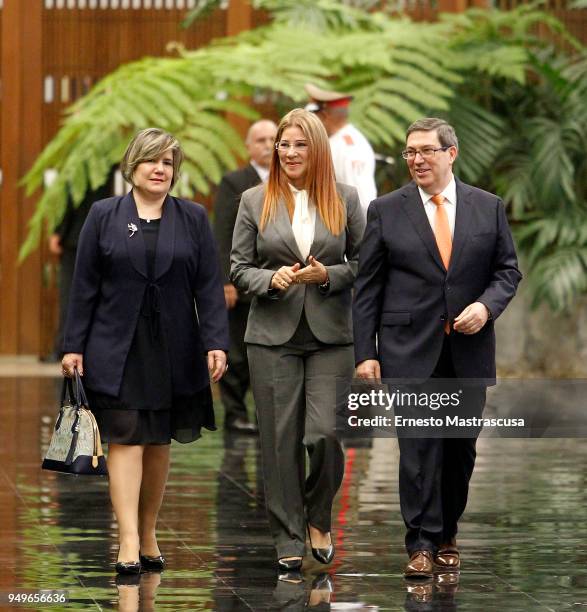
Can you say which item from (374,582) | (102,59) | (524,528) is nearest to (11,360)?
(102,59)

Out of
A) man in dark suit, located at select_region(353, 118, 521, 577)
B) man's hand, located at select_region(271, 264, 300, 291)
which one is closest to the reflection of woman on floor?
man's hand, located at select_region(271, 264, 300, 291)

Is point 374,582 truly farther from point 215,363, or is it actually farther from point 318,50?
point 318,50

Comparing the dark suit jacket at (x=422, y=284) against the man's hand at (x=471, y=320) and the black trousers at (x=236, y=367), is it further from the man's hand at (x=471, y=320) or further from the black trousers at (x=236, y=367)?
the black trousers at (x=236, y=367)

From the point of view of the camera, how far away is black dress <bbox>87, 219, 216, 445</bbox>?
7977 millimetres

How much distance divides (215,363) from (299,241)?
2.19 feet

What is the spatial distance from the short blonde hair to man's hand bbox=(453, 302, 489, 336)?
1.44 metres

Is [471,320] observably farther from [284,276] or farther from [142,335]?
[142,335]

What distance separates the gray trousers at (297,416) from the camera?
810 cm

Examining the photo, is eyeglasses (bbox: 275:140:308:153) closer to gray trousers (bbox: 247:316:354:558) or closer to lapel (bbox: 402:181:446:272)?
lapel (bbox: 402:181:446:272)

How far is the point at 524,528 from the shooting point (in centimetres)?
926

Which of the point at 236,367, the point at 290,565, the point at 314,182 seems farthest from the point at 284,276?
the point at 236,367

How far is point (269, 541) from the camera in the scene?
29.1ft

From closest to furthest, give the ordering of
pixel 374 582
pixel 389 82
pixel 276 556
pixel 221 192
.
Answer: pixel 374 582 → pixel 276 556 → pixel 221 192 → pixel 389 82

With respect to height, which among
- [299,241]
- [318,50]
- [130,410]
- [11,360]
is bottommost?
[11,360]
